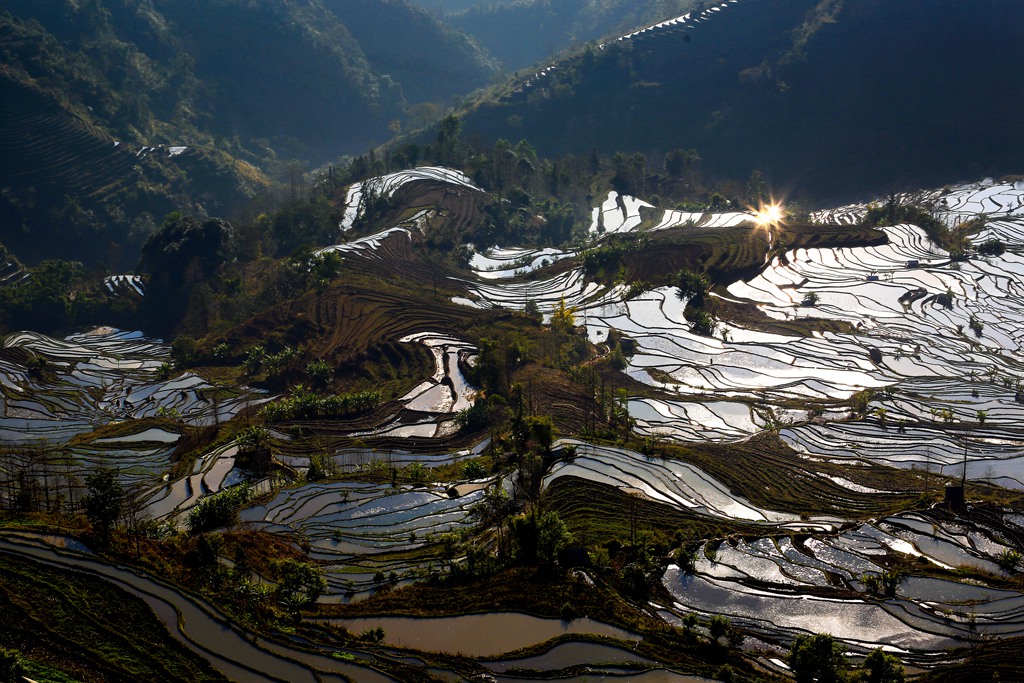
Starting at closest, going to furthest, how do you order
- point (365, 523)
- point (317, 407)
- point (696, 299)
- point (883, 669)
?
point (883, 669)
point (365, 523)
point (317, 407)
point (696, 299)

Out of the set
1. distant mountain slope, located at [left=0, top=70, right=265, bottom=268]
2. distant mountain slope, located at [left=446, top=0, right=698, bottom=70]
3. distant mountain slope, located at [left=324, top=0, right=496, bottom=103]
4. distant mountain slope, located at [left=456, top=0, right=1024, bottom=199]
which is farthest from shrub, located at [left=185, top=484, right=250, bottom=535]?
distant mountain slope, located at [left=446, top=0, right=698, bottom=70]

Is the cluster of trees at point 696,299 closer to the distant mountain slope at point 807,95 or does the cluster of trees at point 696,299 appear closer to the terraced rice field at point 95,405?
the terraced rice field at point 95,405

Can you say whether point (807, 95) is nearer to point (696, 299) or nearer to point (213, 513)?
point (696, 299)

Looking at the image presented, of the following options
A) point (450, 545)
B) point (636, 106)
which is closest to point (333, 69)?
point (636, 106)

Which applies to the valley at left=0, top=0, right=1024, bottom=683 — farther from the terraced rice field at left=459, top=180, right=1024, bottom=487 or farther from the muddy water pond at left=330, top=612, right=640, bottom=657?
the terraced rice field at left=459, top=180, right=1024, bottom=487

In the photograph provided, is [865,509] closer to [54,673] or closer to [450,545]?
[450,545]

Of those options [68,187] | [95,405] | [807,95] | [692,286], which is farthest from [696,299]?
[68,187]
